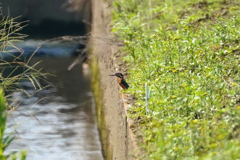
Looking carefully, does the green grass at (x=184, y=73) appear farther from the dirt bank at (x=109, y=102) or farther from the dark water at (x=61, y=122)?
the dark water at (x=61, y=122)

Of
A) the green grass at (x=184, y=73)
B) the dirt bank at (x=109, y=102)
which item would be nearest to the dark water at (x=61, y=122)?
the dirt bank at (x=109, y=102)

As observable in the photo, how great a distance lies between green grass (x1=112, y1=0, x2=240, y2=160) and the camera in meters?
2.80

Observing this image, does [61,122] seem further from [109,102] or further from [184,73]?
[184,73]

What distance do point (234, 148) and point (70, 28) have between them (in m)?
9.83

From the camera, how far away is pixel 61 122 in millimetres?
6371

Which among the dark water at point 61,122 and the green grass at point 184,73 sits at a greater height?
the green grass at point 184,73

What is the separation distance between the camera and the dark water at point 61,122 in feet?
18.1

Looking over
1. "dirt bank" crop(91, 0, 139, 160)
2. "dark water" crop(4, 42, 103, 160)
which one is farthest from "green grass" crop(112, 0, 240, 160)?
"dark water" crop(4, 42, 103, 160)

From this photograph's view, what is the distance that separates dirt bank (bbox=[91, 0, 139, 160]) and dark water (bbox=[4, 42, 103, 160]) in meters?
0.19

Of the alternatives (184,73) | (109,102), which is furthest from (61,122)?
(184,73)

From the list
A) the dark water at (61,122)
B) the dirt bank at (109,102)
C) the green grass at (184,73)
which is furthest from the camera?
the dark water at (61,122)

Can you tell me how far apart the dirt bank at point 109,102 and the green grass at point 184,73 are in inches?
7.8

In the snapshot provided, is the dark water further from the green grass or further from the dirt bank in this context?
the green grass

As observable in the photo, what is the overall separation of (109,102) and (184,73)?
157 centimetres
